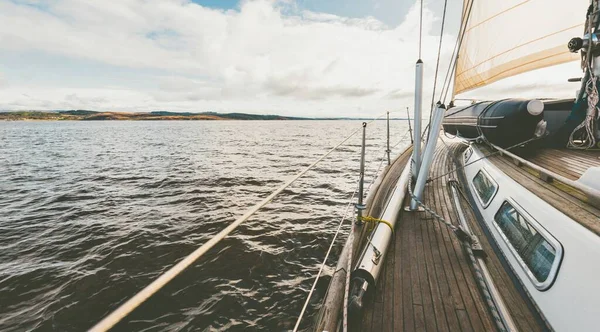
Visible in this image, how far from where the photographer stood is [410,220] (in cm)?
509

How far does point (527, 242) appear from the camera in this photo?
3.34m

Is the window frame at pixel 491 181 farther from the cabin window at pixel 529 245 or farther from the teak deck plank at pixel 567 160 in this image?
the teak deck plank at pixel 567 160

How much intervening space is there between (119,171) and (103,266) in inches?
513

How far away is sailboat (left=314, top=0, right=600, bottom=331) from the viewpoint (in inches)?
102

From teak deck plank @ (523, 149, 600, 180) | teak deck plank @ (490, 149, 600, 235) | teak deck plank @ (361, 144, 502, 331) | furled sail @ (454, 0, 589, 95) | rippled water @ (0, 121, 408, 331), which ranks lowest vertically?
rippled water @ (0, 121, 408, 331)

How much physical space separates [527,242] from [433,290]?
1.30 m

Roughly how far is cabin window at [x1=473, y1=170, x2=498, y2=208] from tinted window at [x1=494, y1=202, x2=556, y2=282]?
2.50 feet

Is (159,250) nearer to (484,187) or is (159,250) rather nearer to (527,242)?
(527,242)

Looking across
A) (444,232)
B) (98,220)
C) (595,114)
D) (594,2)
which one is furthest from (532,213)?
(98,220)

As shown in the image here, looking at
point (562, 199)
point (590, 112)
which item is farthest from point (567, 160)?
point (562, 199)

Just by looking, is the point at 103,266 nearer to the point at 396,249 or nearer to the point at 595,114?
the point at 396,249

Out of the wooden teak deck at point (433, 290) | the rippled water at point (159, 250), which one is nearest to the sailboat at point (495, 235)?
the wooden teak deck at point (433, 290)

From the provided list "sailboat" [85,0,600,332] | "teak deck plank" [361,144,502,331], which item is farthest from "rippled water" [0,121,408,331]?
"teak deck plank" [361,144,502,331]

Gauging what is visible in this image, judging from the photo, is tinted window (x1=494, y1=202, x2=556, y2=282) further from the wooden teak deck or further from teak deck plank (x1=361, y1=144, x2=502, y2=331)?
teak deck plank (x1=361, y1=144, x2=502, y2=331)
